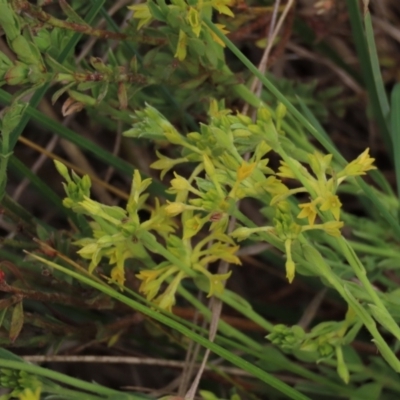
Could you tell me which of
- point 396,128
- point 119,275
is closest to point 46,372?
point 119,275

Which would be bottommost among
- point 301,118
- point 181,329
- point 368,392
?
point 368,392

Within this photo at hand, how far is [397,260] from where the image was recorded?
958mm

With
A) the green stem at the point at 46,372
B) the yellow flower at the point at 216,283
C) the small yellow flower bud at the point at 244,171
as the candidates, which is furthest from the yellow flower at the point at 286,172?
the green stem at the point at 46,372

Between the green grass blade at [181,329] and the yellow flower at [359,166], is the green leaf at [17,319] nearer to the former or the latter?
the green grass blade at [181,329]

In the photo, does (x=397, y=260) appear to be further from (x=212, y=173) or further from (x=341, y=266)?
(x=212, y=173)

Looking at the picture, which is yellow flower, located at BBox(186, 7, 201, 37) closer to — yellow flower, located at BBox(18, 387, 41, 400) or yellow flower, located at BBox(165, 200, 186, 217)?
yellow flower, located at BBox(165, 200, 186, 217)

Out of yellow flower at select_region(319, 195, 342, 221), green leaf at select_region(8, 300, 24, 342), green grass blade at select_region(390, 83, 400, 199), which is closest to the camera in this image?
yellow flower at select_region(319, 195, 342, 221)

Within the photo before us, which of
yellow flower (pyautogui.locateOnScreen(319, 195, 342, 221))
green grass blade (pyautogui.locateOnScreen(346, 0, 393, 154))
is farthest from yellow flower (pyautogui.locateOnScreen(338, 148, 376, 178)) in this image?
green grass blade (pyautogui.locateOnScreen(346, 0, 393, 154))

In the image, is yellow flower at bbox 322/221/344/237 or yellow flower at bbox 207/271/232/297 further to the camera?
yellow flower at bbox 207/271/232/297

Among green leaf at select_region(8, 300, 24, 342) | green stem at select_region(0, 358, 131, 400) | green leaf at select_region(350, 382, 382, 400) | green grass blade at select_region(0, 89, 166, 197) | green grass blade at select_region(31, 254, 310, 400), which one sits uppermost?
green grass blade at select_region(0, 89, 166, 197)

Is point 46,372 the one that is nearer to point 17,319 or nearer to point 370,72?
point 17,319

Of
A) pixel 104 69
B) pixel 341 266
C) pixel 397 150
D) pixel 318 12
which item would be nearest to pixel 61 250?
pixel 104 69

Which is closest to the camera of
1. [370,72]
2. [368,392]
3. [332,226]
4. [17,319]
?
[332,226]

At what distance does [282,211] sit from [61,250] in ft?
1.19
